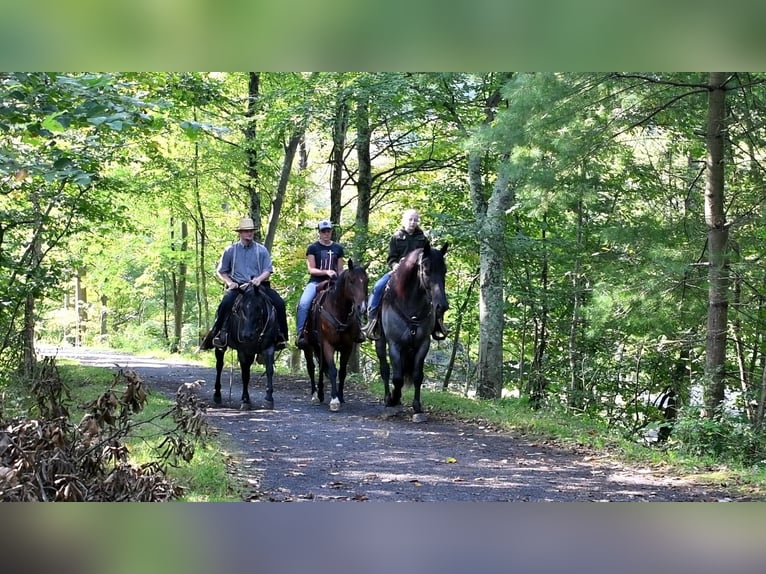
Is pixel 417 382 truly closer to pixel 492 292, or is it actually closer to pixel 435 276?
pixel 435 276

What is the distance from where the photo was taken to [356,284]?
8.84m

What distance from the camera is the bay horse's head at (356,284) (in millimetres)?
8758

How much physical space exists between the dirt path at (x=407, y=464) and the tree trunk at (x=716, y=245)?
1.69 meters

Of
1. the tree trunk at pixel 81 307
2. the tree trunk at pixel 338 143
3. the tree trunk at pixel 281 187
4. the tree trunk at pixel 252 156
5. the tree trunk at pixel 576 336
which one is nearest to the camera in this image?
the tree trunk at pixel 576 336

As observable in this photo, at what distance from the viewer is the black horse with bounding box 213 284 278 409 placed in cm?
905

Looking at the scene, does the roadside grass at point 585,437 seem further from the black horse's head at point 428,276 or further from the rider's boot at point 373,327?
the black horse's head at point 428,276

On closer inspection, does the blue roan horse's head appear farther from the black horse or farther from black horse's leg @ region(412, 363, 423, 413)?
the black horse

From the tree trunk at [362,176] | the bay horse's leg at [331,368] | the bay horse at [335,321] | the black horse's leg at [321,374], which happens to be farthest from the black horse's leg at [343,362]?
the tree trunk at [362,176]

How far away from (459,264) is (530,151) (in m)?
8.31

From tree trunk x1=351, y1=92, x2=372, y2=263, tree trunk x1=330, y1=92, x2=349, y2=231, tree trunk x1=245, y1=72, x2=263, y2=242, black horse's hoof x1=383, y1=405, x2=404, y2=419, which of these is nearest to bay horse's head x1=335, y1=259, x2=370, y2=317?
black horse's hoof x1=383, y1=405, x2=404, y2=419

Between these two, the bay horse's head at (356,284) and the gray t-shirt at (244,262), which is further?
the gray t-shirt at (244,262)

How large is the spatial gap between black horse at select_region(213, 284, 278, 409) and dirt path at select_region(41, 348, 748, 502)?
609mm
